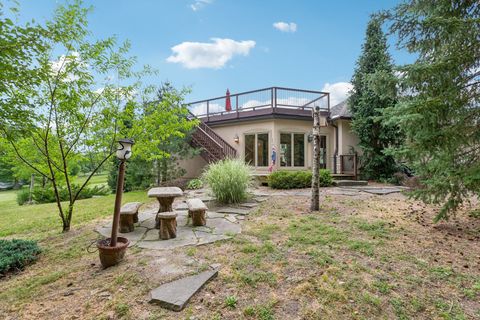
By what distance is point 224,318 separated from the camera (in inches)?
76.8

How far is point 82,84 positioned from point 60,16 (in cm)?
102

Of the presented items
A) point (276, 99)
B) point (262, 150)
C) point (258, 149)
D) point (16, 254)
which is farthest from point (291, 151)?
point (16, 254)

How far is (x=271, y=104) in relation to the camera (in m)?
11.5

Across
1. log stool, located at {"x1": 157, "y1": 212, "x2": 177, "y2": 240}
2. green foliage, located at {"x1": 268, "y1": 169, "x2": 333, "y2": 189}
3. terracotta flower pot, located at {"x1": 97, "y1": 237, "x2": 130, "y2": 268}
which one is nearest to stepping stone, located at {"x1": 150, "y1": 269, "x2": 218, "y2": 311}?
terracotta flower pot, located at {"x1": 97, "y1": 237, "x2": 130, "y2": 268}

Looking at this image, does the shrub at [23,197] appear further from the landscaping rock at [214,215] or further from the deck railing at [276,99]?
the landscaping rock at [214,215]

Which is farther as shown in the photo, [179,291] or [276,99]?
Answer: [276,99]

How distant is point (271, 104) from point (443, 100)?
808 cm

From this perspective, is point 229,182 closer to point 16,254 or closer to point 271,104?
point 16,254

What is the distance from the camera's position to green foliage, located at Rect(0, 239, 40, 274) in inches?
124

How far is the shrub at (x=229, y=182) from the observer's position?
6047mm

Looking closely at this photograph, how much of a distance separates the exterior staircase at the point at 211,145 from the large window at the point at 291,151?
2.45 metres

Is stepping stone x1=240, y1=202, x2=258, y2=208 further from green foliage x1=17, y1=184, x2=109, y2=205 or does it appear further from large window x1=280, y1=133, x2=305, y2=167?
green foliage x1=17, y1=184, x2=109, y2=205

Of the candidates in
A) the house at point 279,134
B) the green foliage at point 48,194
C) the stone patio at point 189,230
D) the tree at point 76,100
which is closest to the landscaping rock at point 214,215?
the stone patio at point 189,230

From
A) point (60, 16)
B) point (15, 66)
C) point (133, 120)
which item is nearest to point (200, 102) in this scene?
point (133, 120)
